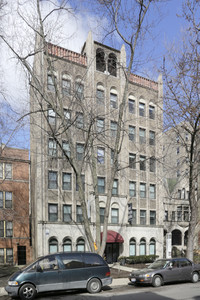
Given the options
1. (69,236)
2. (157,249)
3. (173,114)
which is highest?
(173,114)

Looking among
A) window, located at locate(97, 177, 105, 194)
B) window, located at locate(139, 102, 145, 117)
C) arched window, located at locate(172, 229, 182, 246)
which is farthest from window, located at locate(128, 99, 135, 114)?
arched window, located at locate(172, 229, 182, 246)

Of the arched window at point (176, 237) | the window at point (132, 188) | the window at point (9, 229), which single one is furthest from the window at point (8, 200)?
the arched window at point (176, 237)

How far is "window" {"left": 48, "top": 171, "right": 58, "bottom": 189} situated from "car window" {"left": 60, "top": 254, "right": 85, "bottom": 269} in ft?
45.4

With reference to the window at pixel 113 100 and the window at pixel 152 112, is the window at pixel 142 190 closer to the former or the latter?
the window at pixel 152 112

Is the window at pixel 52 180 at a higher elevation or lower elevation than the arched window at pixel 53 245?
higher

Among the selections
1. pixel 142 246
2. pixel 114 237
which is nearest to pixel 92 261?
pixel 114 237

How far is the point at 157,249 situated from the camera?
31.4 meters

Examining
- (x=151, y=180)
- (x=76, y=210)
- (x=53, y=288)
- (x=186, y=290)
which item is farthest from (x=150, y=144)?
(x=53, y=288)

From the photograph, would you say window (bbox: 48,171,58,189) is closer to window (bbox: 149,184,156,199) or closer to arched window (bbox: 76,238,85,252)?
arched window (bbox: 76,238,85,252)

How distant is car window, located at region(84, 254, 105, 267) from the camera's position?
12875 mm

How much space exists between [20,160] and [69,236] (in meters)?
8.81

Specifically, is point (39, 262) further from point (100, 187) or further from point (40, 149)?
point (100, 187)

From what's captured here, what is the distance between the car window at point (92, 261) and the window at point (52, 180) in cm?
1365

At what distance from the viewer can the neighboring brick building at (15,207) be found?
90.4 feet
